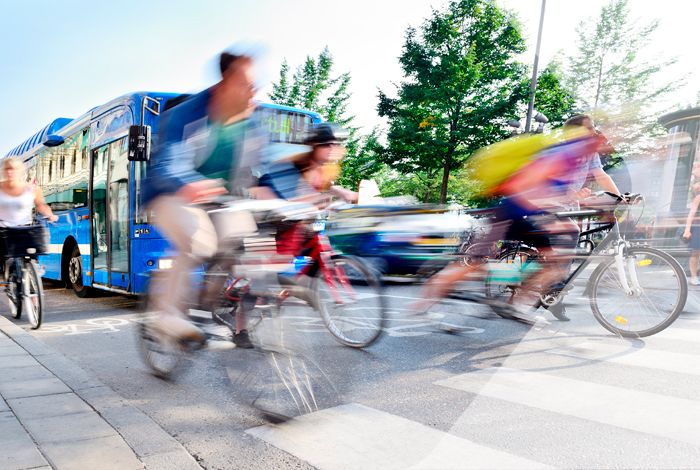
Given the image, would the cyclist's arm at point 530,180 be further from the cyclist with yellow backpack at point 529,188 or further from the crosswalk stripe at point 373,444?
the crosswalk stripe at point 373,444

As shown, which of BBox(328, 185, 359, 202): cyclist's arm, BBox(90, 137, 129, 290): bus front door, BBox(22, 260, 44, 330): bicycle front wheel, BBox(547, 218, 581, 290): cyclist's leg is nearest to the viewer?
BBox(547, 218, 581, 290): cyclist's leg

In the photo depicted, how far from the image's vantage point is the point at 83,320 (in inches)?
272

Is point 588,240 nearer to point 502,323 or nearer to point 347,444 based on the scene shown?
point 502,323

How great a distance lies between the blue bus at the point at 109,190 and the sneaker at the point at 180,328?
3507 millimetres

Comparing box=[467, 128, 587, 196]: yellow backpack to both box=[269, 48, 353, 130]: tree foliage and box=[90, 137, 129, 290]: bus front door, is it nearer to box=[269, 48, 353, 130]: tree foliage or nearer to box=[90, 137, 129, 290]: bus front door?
box=[90, 137, 129, 290]: bus front door

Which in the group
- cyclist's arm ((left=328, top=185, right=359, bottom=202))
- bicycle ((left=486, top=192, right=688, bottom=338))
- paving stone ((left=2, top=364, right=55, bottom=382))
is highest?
cyclist's arm ((left=328, top=185, right=359, bottom=202))

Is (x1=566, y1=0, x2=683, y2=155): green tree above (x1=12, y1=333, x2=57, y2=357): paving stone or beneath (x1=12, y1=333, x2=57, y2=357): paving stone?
above

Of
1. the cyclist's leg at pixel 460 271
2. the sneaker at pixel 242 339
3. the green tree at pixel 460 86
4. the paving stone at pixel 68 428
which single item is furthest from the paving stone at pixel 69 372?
the green tree at pixel 460 86

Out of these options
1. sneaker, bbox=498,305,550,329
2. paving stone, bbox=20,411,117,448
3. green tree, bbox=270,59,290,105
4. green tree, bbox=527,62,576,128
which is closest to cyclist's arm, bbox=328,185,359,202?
sneaker, bbox=498,305,550,329

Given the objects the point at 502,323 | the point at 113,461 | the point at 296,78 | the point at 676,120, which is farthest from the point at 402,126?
the point at 113,461

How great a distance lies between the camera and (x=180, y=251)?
11.5 feet

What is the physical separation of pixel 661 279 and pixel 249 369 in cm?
354

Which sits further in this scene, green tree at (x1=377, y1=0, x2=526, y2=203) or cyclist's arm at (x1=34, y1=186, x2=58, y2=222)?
green tree at (x1=377, y1=0, x2=526, y2=203)

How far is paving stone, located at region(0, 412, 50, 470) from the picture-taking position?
2533 mm
